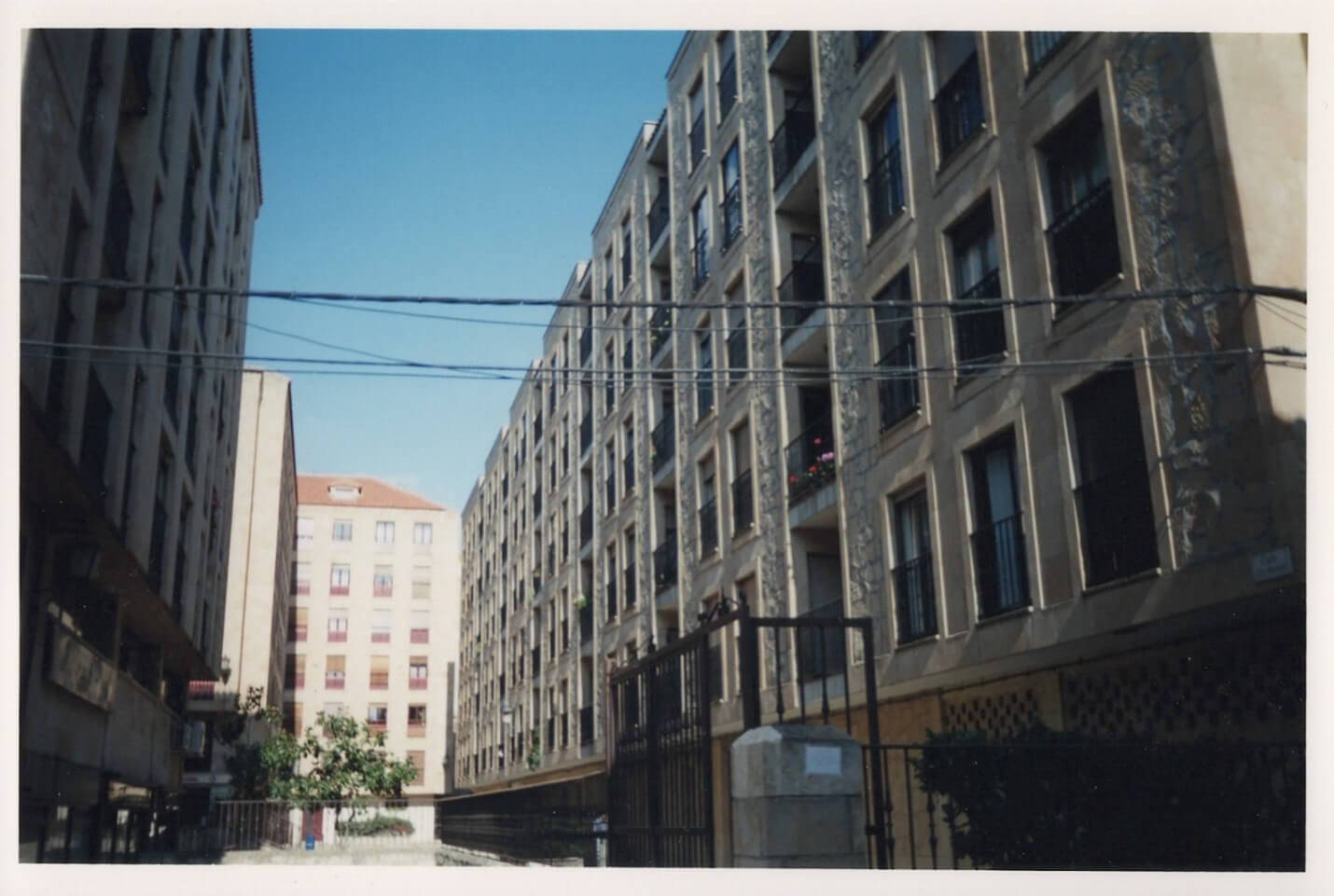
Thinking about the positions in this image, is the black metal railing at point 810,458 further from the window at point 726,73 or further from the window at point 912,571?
the window at point 726,73

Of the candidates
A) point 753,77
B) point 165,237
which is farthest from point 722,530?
point 165,237

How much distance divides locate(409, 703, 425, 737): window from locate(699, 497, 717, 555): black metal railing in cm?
3472

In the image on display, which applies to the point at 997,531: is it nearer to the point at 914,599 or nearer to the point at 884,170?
the point at 914,599

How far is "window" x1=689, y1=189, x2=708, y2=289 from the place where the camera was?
21359 millimetres

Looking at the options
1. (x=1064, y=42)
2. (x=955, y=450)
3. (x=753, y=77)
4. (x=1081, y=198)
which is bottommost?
(x=955, y=450)

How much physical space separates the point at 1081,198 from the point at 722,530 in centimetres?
973

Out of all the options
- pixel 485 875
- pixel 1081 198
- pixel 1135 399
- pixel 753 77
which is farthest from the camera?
pixel 753 77

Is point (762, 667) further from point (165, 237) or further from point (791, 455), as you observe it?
point (165, 237)

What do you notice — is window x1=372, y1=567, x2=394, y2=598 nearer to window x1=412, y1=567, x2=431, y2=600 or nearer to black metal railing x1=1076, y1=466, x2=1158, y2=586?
window x1=412, y1=567, x2=431, y2=600

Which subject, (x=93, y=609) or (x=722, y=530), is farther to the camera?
(x=722, y=530)

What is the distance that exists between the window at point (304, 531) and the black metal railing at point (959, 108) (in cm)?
4002

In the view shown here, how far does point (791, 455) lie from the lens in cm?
1678

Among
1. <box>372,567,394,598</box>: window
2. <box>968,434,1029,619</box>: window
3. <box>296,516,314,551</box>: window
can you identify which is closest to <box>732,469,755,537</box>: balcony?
<box>968,434,1029,619</box>: window

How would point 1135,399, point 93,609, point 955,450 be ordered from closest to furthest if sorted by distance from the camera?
point 1135,399 → point 955,450 → point 93,609
